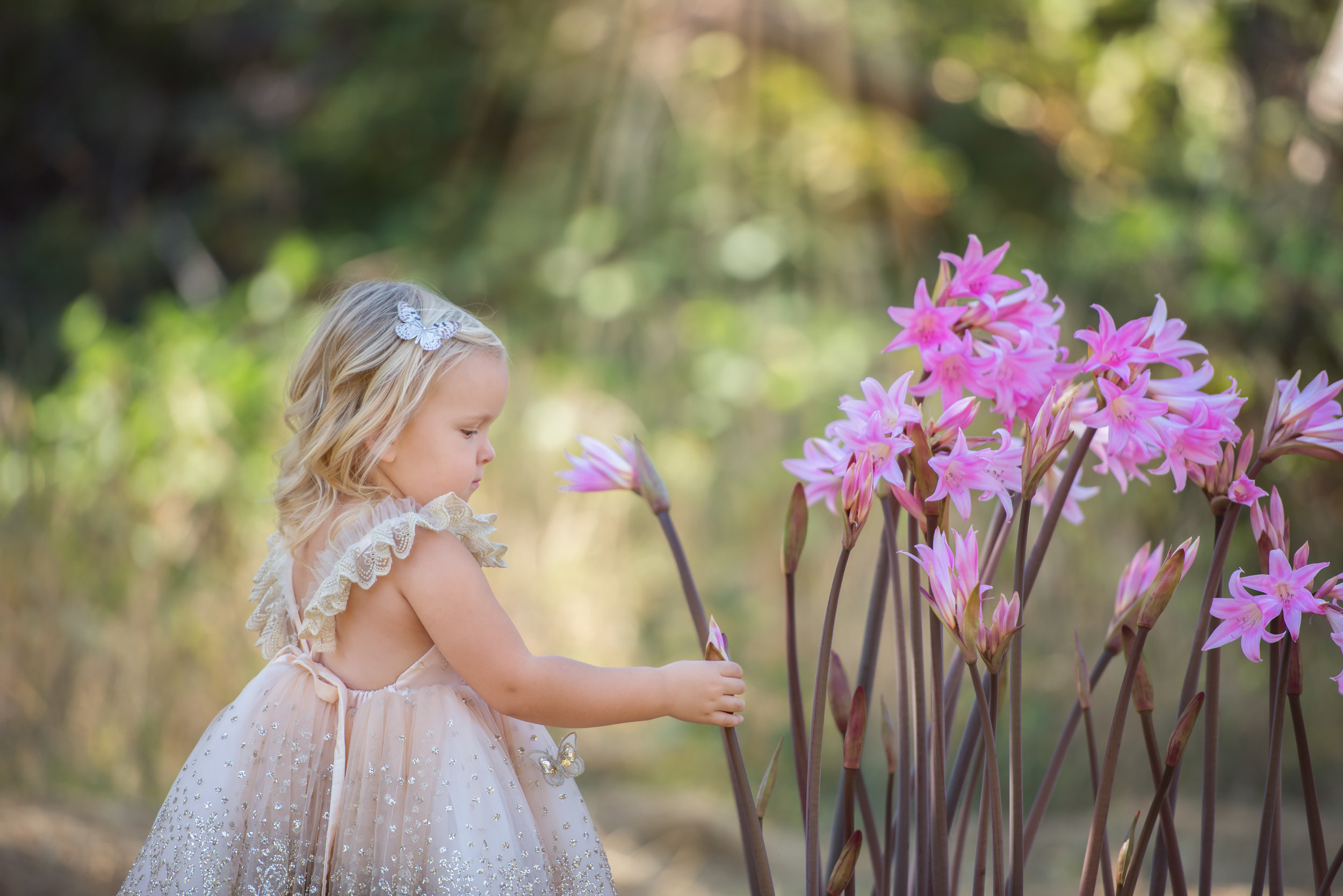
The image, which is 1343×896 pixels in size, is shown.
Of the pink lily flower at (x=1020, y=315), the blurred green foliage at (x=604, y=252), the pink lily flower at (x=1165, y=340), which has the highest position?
the blurred green foliage at (x=604, y=252)

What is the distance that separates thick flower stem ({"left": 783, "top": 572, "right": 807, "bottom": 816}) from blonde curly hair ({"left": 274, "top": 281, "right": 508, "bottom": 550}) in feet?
1.78

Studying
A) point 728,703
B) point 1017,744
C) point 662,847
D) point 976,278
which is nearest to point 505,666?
point 728,703

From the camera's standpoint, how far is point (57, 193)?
704 cm

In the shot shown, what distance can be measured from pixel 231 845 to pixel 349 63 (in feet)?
21.7

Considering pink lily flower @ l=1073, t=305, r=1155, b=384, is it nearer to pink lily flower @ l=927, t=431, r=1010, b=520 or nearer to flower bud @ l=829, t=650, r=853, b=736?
pink lily flower @ l=927, t=431, r=1010, b=520

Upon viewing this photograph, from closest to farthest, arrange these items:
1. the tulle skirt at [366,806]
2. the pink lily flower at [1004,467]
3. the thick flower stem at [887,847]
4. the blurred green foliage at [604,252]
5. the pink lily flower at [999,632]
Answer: the pink lily flower at [999,632] < the pink lily flower at [1004,467] < the thick flower stem at [887,847] < the tulle skirt at [366,806] < the blurred green foliage at [604,252]

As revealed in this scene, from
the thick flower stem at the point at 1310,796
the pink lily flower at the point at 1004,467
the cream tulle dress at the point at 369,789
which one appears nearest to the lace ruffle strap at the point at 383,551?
the cream tulle dress at the point at 369,789

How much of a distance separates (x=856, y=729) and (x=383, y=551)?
1.99 ft

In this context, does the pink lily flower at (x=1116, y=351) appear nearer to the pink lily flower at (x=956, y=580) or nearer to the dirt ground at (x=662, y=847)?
the pink lily flower at (x=956, y=580)

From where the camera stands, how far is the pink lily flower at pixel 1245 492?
102 centimetres

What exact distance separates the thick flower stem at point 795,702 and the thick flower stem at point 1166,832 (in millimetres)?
353

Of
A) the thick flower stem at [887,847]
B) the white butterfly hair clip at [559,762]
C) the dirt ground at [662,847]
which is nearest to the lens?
the thick flower stem at [887,847]

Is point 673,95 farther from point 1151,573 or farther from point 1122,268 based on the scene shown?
point 1151,573

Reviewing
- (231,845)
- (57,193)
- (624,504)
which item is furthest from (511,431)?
(57,193)
